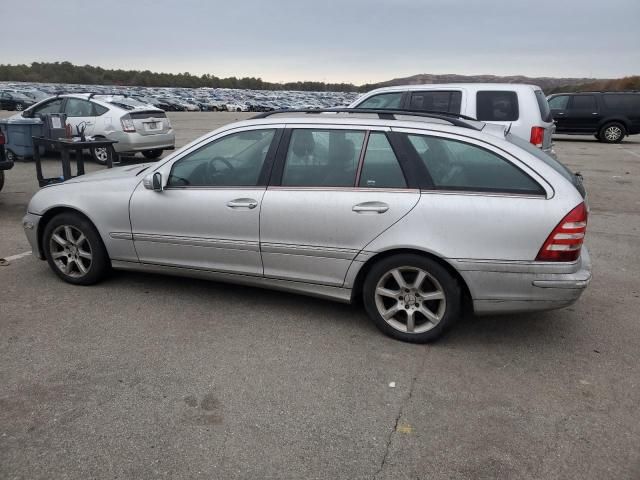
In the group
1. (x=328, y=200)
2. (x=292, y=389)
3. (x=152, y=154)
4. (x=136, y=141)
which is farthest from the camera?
(x=152, y=154)

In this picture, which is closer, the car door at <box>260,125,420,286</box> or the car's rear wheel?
the car door at <box>260,125,420,286</box>

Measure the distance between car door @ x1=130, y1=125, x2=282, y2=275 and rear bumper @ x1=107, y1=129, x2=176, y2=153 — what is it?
27.5 ft

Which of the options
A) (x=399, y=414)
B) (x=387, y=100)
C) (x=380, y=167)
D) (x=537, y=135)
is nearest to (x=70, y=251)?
(x=380, y=167)

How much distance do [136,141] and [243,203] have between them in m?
9.18

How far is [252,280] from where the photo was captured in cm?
441

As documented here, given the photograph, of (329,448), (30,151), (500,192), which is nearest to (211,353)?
(329,448)

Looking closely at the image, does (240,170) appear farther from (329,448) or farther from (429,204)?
(329,448)

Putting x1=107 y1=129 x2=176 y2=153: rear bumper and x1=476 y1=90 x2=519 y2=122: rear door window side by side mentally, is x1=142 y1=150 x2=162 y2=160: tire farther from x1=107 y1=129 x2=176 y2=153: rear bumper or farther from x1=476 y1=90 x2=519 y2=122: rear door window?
x1=476 y1=90 x2=519 y2=122: rear door window

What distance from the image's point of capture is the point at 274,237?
4.20 metres

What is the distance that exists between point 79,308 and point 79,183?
118 centimetres

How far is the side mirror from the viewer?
177 inches

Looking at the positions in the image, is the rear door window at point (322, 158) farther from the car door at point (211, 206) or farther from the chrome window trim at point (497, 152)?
the chrome window trim at point (497, 152)

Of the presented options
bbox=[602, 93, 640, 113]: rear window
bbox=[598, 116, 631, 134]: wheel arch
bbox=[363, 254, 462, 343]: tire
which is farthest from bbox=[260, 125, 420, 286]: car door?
bbox=[598, 116, 631, 134]: wheel arch

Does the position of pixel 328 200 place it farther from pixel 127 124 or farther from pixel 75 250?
pixel 127 124
